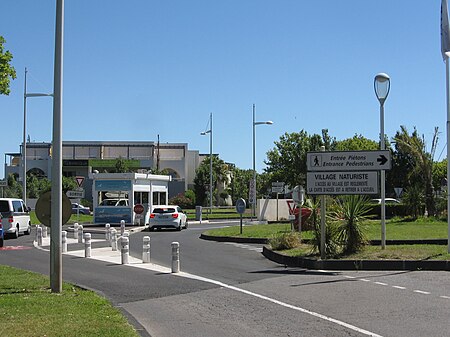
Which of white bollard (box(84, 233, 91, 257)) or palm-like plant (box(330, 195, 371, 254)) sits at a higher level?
palm-like plant (box(330, 195, 371, 254))

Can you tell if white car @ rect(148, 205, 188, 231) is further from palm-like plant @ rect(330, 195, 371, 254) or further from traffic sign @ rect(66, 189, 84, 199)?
palm-like plant @ rect(330, 195, 371, 254)

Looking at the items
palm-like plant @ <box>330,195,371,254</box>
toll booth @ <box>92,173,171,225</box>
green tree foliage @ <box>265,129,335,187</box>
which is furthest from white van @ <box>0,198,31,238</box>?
green tree foliage @ <box>265,129,335,187</box>

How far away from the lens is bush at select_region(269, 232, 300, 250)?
20.7 meters

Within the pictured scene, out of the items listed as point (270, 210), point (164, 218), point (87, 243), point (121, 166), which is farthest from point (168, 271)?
point (121, 166)

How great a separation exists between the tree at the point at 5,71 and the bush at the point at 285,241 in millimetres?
9691

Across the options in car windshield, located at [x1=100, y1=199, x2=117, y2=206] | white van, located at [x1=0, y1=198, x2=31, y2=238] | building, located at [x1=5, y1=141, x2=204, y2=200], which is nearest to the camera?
white van, located at [x1=0, y1=198, x2=31, y2=238]

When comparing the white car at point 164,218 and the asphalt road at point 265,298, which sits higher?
the white car at point 164,218

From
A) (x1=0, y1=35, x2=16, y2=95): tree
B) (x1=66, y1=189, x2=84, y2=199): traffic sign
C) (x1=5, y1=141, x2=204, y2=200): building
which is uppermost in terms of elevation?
(x1=5, y1=141, x2=204, y2=200): building

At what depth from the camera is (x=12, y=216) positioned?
30.3 m

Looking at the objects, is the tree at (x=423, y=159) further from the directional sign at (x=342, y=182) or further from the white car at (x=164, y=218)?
the directional sign at (x=342, y=182)

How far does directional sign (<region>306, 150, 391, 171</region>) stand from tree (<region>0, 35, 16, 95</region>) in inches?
330

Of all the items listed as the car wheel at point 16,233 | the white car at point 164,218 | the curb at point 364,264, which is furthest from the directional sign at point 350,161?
the white car at point 164,218

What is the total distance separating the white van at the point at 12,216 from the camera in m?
29.9

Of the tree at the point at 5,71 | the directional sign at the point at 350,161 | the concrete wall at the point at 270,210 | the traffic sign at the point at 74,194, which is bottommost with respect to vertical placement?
the concrete wall at the point at 270,210
